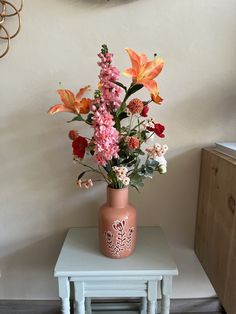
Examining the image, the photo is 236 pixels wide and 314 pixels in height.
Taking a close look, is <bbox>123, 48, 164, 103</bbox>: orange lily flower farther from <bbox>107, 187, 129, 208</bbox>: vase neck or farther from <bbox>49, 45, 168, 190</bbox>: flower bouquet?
<bbox>107, 187, 129, 208</bbox>: vase neck

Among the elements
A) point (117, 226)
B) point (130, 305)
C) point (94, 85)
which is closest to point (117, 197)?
point (117, 226)

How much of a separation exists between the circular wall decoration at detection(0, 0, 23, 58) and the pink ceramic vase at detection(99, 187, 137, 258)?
0.72 meters

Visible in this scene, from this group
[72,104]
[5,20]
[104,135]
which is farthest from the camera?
[5,20]

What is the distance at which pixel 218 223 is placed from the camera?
1.00m

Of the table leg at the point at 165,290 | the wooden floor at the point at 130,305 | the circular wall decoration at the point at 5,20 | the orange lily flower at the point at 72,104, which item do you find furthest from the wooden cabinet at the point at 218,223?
the circular wall decoration at the point at 5,20

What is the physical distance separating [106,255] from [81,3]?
98cm

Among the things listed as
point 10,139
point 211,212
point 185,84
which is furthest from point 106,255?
point 185,84

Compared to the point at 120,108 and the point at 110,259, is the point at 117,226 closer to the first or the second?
the point at 110,259

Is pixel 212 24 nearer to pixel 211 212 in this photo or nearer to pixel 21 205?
pixel 211 212

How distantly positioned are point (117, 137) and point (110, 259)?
0.45 m

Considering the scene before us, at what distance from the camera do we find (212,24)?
3.58ft

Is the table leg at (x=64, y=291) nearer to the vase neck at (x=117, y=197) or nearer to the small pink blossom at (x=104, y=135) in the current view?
the vase neck at (x=117, y=197)

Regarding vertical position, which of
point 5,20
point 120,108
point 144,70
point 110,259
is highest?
point 5,20

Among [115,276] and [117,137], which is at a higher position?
[117,137]
